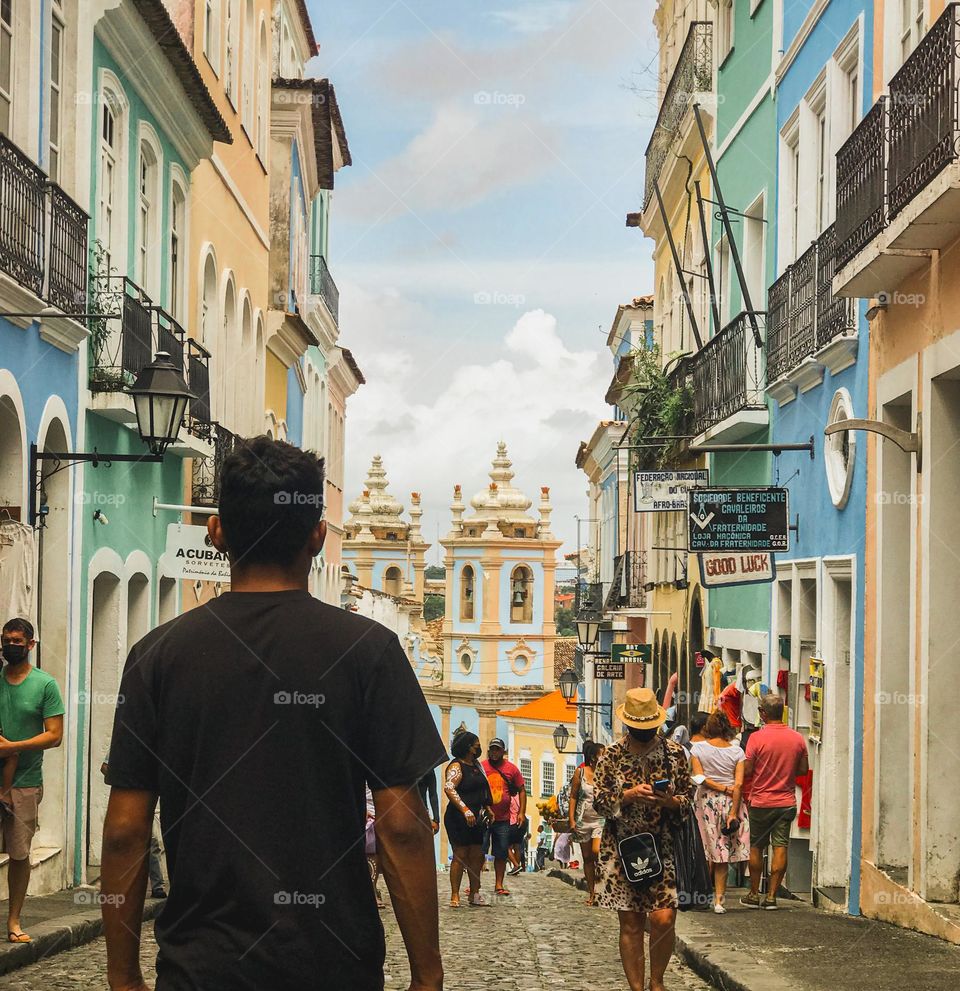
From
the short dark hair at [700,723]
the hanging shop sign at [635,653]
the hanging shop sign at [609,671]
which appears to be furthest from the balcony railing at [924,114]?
the hanging shop sign at [609,671]

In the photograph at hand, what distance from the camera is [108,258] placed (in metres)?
14.8

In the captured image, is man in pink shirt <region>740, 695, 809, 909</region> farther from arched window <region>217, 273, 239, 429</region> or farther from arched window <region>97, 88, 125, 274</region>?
arched window <region>217, 273, 239, 429</region>

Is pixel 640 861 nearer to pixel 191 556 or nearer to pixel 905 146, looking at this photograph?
pixel 905 146

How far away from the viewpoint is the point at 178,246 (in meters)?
19.1

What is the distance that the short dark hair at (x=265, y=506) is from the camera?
149 inches

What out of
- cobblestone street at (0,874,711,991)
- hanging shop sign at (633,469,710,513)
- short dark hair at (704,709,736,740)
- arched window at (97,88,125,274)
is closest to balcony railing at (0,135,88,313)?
arched window at (97,88,125,274)

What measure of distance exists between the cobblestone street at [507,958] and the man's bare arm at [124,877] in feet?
18.0

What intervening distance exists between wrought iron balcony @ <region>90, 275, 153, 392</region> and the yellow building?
216 ft

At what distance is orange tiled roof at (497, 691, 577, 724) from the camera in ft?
267

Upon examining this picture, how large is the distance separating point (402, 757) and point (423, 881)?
0.27m

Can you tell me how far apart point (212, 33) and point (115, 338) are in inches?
294

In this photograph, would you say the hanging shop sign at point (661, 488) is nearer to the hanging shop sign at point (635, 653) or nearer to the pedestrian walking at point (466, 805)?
the pedestrian walking at point (466, 805)

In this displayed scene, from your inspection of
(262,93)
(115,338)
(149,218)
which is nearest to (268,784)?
(115,338)

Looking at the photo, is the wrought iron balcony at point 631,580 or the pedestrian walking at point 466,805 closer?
the pedestrian walking at point 466,805
